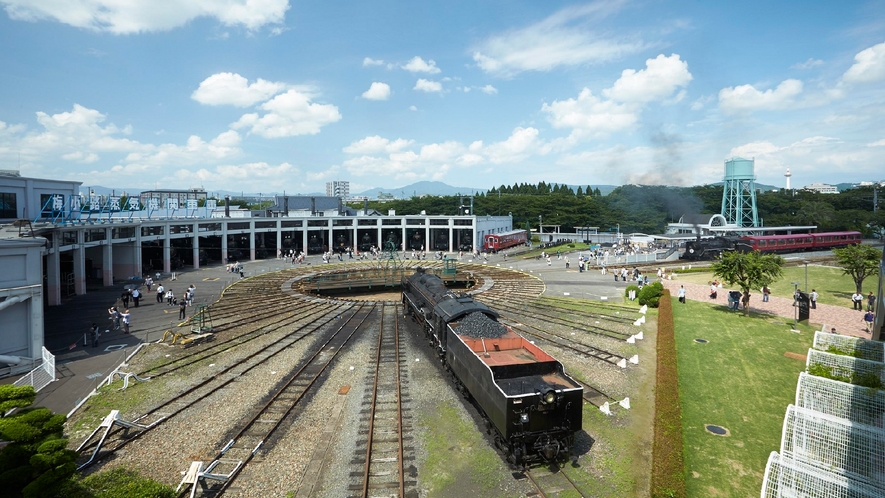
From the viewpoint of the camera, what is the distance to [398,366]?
798 inches

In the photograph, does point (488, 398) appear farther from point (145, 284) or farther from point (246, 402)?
point (145, 284)

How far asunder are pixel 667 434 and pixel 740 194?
304 feet

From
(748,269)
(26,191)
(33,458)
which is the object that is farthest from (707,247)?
(26,191)

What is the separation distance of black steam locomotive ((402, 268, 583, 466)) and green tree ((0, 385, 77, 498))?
32.0ft

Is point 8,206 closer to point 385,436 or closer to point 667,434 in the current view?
point 385,436

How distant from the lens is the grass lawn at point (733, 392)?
12367 mm

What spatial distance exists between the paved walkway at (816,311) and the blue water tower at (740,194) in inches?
2360

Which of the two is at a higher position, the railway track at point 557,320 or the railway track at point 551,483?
the railway track at point 557,320

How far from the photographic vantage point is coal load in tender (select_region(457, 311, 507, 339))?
1603cm

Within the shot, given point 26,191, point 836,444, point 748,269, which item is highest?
point 26,191

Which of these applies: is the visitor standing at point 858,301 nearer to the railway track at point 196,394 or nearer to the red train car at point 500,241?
the railway track at point 196,394

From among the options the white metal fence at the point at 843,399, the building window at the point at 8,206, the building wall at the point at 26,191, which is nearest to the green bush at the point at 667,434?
the white metal fence at the point at 843,399

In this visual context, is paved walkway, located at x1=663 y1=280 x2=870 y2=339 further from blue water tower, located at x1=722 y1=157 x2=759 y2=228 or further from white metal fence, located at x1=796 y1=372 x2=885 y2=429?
blue water tower, located at x1=722 y1=157 x2=759 y2=228

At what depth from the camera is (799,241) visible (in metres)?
62.4
